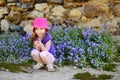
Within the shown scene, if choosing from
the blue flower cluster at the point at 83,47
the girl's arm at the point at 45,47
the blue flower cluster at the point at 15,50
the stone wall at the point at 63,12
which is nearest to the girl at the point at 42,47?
the girl's arm at the point at 45,47

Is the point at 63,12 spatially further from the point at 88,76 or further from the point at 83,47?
the point at 88,76

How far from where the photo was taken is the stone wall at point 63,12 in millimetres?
7613

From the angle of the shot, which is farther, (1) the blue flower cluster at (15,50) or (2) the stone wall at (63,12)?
(2) the stone wall at (63,12)

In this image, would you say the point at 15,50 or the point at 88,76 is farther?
the point at 15,50

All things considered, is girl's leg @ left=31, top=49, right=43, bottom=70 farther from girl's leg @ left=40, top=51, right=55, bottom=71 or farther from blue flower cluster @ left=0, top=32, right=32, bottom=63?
blue flower cluster @ left=0, top=32, right=32, bottom=63

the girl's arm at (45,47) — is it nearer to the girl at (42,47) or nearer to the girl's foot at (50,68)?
the girl at (42,47)

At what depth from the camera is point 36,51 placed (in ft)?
18.7

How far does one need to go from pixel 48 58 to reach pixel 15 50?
955mm

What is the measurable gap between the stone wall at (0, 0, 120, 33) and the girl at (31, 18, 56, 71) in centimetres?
198

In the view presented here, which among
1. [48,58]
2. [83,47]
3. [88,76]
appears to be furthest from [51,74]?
[83,47]

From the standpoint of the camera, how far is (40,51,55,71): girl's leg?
562cm

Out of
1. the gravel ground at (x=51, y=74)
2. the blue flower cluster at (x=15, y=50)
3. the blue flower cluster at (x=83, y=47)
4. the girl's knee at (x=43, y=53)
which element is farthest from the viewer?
the blue flower cluster at (x=15, y=50)

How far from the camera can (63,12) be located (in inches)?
309

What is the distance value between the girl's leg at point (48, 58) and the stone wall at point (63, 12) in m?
2.08
